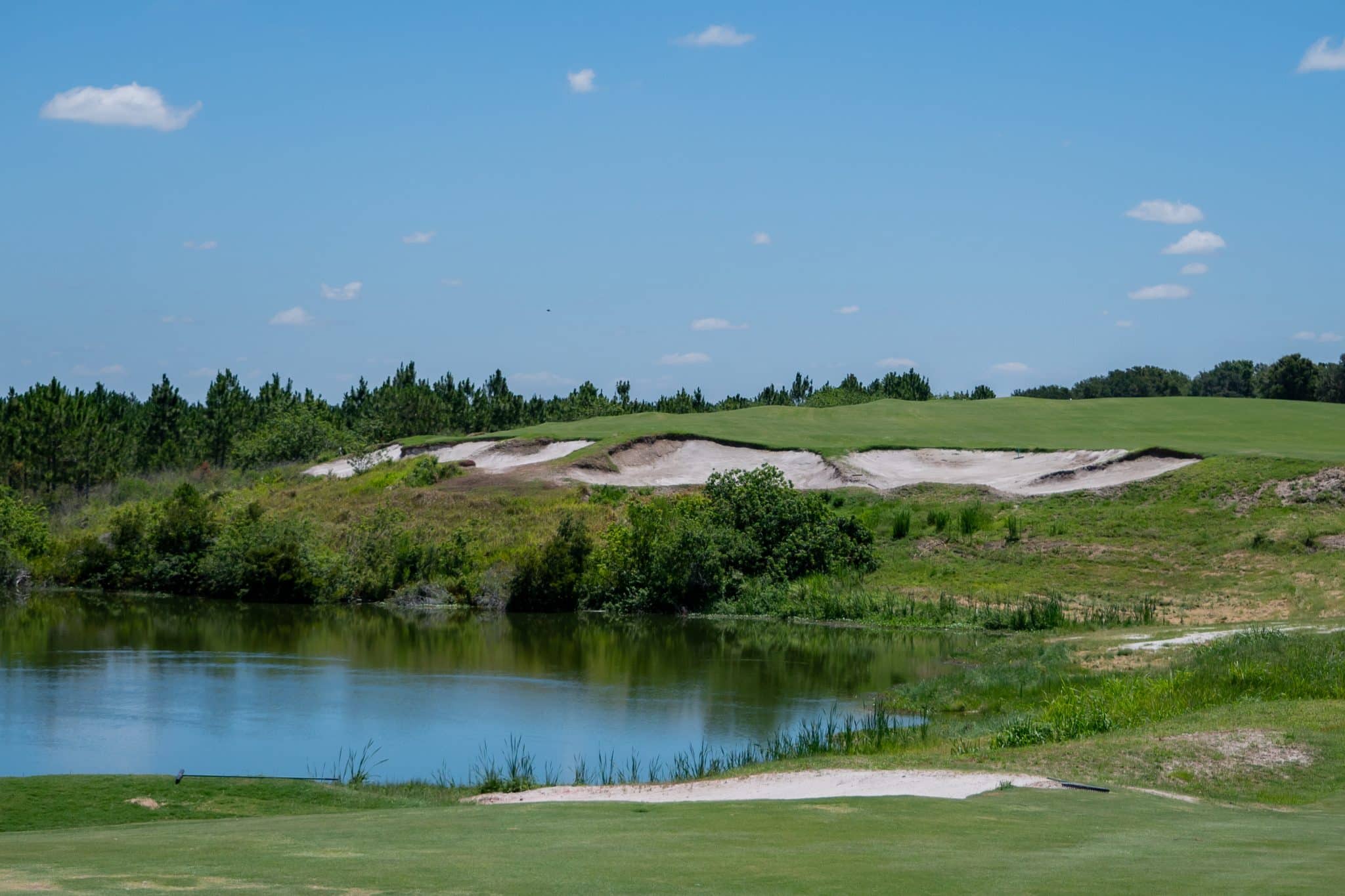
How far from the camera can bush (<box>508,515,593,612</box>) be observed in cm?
4788

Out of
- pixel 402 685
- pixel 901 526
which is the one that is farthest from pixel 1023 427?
pixel 402 685

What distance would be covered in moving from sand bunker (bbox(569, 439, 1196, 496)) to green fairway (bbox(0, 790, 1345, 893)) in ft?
134

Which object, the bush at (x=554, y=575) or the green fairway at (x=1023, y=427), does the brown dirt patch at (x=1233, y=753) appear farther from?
the green fairway at (x=1023, y=427)

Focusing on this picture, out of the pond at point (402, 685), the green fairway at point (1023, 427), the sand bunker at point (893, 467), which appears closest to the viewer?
the pond at point (402, 685)

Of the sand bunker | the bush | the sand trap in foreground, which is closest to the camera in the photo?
the sand trap in foreground

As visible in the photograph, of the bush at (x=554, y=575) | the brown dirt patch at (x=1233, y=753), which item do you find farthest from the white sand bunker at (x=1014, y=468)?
the brown dirt patch at (x=1233, y=753)

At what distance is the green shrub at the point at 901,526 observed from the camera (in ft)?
162

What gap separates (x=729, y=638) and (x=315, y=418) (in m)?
65.5

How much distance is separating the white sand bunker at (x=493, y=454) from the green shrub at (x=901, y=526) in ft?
64.8

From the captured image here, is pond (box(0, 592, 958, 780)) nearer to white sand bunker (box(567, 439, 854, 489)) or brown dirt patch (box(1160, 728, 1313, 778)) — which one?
brown dirt patch (box(1160, 728, 1313, 778))

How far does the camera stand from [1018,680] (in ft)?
88.0

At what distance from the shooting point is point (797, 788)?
16.4m

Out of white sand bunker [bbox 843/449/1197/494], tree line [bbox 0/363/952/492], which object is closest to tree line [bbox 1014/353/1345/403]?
tree line [bbox 0/363/952/492]

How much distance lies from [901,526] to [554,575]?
511 inches
